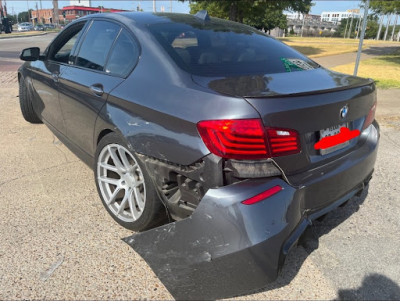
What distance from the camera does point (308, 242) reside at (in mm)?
2576

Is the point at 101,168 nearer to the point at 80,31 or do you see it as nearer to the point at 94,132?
the point at 94,132

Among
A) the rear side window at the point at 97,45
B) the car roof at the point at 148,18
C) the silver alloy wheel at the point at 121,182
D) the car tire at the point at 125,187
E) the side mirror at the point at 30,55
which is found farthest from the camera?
the side mirror at the point at 30,55

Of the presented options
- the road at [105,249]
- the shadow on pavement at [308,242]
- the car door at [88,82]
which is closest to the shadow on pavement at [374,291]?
the road at [105,249]

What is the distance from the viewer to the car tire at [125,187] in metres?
2.30

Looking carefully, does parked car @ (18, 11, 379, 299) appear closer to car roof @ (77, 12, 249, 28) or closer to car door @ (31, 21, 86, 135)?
car roof @ (77, 12, 249, 28)

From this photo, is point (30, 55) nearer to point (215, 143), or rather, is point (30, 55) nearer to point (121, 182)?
point (121, 182)

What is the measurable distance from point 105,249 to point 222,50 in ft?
5.47

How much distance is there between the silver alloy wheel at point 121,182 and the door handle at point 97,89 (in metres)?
0.40

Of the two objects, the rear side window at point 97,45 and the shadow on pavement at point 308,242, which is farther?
the rear side window at point 97,45

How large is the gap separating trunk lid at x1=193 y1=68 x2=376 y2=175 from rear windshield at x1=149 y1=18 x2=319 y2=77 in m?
0.21

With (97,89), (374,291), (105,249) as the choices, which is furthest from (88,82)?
(374,291)

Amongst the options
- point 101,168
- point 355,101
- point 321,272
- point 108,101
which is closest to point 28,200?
point 101,168

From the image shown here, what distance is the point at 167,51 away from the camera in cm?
235

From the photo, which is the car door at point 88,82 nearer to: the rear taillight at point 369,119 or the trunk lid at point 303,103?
the trunk lid at point 303,103
